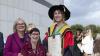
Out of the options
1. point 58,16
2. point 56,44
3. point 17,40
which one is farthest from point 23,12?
point 56,44

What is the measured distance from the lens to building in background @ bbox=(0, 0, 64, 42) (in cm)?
2634

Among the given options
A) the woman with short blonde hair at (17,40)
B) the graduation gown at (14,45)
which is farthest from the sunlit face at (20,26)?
the graduation gown at (14,45)

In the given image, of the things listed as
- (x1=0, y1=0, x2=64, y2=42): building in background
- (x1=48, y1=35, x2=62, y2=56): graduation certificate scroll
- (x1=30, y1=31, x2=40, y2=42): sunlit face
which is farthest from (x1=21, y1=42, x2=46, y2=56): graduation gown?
(x1=0, y1=0, x2=64, y2=42): building in background

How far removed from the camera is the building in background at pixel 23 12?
26.3 m

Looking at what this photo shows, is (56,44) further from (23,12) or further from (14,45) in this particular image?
(23,12)

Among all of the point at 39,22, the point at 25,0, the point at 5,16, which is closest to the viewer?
the point at 5,16

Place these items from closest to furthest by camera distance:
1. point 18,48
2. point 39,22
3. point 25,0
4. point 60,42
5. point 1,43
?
point 60,42 → point 18,48 → point 1,43 → point 25,0 → point 39,22

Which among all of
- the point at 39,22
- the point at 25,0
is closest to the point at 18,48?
the point at 25,0

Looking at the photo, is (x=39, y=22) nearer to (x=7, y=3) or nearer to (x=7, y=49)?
(x=7, y=3)

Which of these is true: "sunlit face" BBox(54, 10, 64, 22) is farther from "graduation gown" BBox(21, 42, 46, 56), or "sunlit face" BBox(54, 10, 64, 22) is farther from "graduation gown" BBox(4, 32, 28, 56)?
"graduation gown" BBox(4, 32, 28, 56)

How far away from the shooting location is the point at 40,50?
23.0ft

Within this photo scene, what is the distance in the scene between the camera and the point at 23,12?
98.6 ft

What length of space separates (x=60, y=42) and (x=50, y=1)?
32.0m

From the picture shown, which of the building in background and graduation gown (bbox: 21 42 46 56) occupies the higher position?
the building in background
